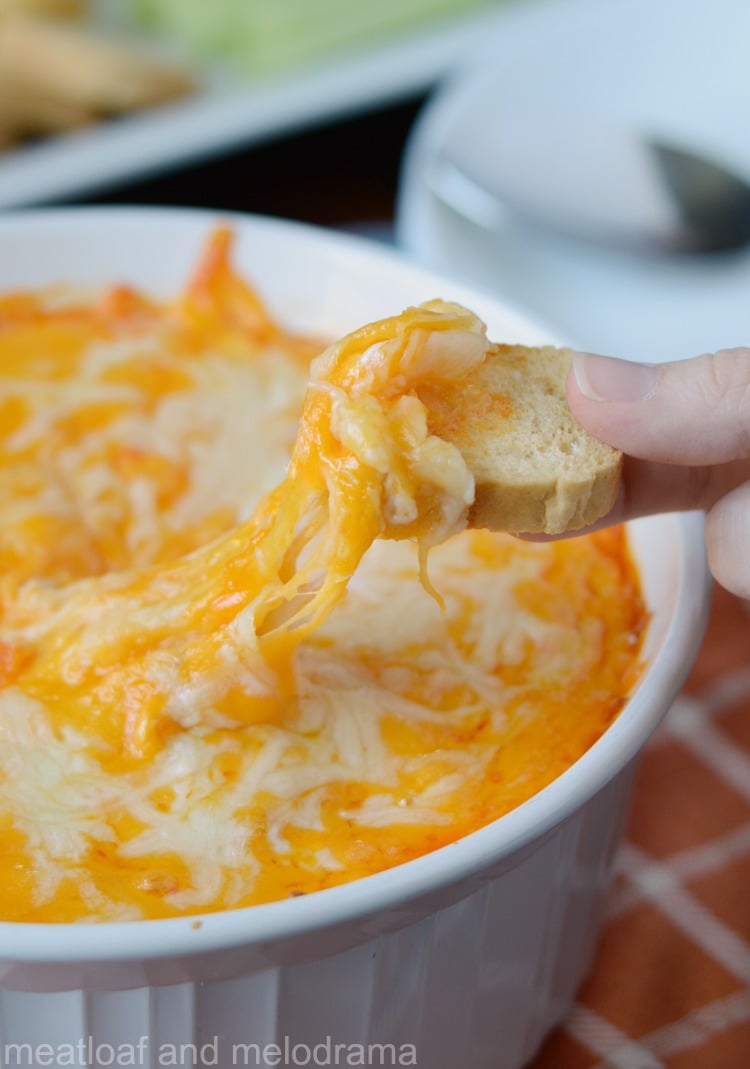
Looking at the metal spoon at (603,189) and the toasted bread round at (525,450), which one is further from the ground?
the toasted bread round at (525,450)

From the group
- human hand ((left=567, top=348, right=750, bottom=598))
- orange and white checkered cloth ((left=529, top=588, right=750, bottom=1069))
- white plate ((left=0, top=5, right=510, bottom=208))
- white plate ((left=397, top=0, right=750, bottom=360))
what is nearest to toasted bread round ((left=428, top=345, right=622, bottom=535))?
human hand ((left=567, top=348, right=750, bottom=598))

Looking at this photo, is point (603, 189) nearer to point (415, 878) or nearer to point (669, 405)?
point (669, 405)

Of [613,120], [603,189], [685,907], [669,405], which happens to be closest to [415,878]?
[669,405]

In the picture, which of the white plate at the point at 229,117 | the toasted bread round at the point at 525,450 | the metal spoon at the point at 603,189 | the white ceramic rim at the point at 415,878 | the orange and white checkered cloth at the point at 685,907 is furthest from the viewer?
the white plate at the point at 229,117

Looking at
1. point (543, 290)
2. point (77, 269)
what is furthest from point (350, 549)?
point (543, 290)

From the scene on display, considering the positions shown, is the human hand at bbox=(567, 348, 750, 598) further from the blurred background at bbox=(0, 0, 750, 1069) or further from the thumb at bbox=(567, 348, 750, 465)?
the blurred background at bbox=(0, 0, 750, 1069)

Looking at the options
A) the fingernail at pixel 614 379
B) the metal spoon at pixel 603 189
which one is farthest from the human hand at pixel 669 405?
the metal spoon at pixel 603 189

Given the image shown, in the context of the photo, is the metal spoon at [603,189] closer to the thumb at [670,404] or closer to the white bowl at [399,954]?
the white bowl at [399,954]

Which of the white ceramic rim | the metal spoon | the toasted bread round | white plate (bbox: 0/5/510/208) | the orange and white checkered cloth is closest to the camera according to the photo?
the white ceramic rim
